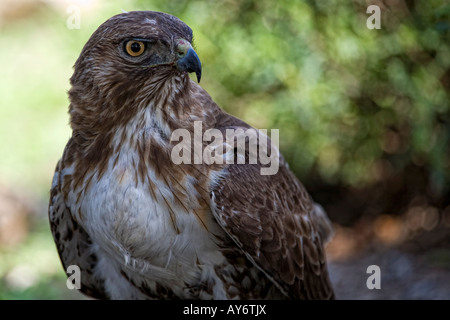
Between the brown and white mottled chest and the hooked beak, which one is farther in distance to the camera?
the brown and white mottled chest

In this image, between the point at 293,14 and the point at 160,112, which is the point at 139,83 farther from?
the point at 293,14

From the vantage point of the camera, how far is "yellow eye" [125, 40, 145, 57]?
10.9 ft

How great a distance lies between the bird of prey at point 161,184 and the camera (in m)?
3.40

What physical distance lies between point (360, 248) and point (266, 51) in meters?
2.43

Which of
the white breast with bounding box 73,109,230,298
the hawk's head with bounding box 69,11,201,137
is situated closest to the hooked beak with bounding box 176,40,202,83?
the hawk's head with bounding box 69,11,201,137

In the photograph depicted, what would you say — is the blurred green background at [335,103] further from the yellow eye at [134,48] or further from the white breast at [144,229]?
the white breast at [144,229]

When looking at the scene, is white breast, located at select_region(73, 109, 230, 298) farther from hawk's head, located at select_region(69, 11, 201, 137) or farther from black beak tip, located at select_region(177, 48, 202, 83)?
black beak tip, located at select_region(177, 48, 202, 83)

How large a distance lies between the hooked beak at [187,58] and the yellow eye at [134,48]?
0.21 m

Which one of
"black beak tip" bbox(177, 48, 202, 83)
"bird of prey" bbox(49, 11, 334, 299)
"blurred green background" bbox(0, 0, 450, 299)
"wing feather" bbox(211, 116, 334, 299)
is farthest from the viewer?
"blurred green background" bbox(0, 0, 450, 299)

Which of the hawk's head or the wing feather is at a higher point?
the hawk's head

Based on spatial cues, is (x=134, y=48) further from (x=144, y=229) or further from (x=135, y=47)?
(x=144, y=229)

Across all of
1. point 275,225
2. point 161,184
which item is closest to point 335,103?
point 275,225

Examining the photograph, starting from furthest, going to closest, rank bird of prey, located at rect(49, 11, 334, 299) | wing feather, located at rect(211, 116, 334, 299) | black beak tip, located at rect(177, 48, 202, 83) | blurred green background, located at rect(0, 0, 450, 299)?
blurred green background, located at rect(0, 0, 450, 299) → wing feather, located at rect(211, 116, 334, 299) → bird of prey, located at rect(49, 11, 334, 299) → black beak tip, located at rect(177, 48, 202, 83)
